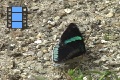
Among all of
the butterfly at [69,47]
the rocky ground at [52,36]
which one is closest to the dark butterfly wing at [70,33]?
the butterfly at [69,47]

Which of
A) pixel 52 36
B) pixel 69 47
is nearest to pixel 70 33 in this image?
pixel 69 47

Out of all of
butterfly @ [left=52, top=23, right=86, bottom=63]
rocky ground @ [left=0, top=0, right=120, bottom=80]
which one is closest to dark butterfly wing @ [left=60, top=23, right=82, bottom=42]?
butterfly @ [left=52, top=23, right=86, bottom=63]

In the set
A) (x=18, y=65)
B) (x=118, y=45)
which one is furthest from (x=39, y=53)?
(x=118, y=45)

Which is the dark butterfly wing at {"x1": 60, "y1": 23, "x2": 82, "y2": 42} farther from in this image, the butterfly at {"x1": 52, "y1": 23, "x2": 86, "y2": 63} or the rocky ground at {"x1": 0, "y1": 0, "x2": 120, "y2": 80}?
the rocky ground at {"x1": 0, "y1": 0, "x2": 120, "y2": 80}

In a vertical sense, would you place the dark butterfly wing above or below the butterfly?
above

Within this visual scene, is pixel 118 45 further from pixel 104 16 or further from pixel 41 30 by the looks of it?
pixel 41 30
